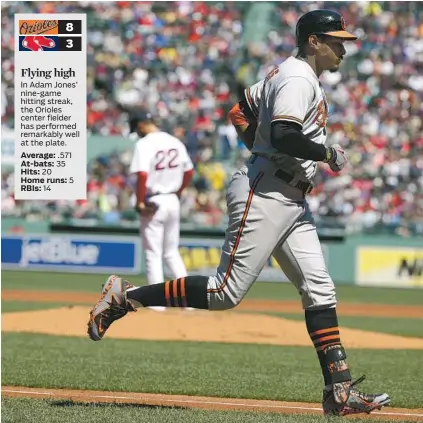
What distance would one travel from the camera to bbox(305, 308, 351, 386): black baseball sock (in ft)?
17.1

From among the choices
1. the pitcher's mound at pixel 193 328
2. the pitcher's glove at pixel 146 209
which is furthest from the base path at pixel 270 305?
the pitcher's glove at pixel 146 209

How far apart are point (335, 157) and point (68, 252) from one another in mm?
14434

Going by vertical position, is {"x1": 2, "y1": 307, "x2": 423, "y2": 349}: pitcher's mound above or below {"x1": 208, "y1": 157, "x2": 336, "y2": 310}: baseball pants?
below

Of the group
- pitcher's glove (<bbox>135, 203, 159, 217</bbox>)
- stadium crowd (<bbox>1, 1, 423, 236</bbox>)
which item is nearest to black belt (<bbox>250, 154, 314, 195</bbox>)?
pitcher's glove (<bbox>135, 203, 159, 217</bbox>)

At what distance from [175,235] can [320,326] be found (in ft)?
17.8

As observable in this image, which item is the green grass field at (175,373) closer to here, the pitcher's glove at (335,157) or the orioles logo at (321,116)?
the pitcher's glove at (335,157)

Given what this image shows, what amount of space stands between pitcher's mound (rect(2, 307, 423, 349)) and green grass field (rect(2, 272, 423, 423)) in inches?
16.0

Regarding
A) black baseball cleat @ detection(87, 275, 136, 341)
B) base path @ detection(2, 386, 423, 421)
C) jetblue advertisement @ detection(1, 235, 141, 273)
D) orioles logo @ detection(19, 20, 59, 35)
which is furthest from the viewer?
jetblue advertisement @ detection(1, 235, 141, 273)

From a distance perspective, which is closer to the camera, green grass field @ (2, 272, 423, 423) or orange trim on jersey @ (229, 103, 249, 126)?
green grass field @ (2, 272, 423, 423)

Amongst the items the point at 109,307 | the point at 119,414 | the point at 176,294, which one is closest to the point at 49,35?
the point at 176,294

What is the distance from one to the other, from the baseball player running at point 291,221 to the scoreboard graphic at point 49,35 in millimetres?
1261

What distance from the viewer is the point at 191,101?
2255cm

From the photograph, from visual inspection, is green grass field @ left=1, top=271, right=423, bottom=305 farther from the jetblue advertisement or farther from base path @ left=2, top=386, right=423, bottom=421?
base path @ left=2, top=386, right=423, bottom=421

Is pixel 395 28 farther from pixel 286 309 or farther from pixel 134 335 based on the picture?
pixel 134 335
